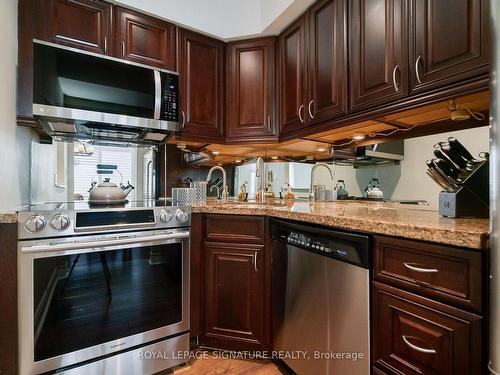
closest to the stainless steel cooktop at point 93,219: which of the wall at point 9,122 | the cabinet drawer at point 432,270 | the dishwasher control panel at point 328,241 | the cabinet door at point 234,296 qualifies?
the wall at point 9,122

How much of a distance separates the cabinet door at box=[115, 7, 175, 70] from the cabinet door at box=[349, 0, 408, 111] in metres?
1.25

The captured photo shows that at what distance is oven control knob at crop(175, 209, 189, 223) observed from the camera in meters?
1.60

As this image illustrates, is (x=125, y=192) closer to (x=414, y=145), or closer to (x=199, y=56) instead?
(x=199, y=56)

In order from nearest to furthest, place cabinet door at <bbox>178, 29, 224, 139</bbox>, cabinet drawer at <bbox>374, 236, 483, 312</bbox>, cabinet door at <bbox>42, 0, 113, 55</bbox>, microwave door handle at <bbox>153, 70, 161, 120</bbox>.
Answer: cabinet drawer at <bbox>374, 236, 483, 312</bbox>
cabinet door at <bbox>42, 0, 113, 55</bbox>
microwave door handle at <bbox>153, 70, 161, 120</bbox>
cabinet door at <bbox>178, 29, 224, 139</bbox>

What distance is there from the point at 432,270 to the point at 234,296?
Result: 1170 millimetres

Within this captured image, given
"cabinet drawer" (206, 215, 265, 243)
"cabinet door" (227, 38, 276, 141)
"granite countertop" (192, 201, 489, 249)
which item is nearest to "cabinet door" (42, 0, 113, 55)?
"cabinet door" (227, 38, 276, 141)

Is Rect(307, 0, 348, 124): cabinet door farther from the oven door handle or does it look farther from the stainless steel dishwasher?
the oven door handle

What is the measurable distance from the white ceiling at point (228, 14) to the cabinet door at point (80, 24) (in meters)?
0.21

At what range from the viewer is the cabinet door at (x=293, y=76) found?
1798 mm

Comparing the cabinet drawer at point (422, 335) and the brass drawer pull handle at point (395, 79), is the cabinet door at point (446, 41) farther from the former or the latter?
the cabinet drawer at point (422, 335)

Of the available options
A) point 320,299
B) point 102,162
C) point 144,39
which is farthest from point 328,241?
point 144,39

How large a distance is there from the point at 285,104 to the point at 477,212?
137 centimetres

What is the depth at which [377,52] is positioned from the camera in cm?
130

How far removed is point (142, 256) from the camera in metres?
1.49
